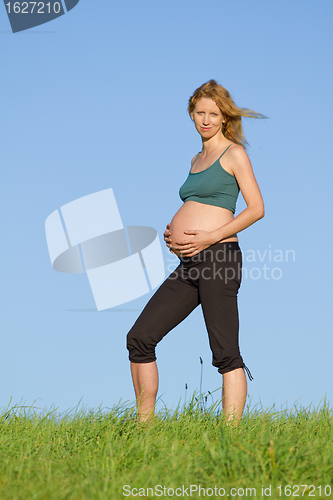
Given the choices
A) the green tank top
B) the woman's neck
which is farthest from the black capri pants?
the woman's neck

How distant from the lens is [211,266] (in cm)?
275

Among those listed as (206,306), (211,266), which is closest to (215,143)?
(211,266)

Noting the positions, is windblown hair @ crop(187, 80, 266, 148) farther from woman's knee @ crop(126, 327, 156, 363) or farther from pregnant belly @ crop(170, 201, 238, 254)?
woman's knee @ crop(126, 327, 156, 363)

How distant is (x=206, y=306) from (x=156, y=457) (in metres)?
0.90

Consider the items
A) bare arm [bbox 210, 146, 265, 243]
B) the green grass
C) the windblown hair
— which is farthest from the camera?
the windblown hair

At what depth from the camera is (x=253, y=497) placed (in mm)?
1755

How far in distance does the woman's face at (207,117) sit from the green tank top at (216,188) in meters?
0.18

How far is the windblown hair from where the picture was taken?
Answer: 2.91 meters

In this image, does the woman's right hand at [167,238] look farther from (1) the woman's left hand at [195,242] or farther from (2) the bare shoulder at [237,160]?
(2) the bare shoulder at [237,160]

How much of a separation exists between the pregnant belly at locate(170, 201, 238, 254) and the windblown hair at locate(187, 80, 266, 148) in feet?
1.74

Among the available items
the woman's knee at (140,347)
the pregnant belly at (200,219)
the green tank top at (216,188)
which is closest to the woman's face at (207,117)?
the green tank top at (216,188)

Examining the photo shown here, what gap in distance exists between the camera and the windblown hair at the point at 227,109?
2.91m

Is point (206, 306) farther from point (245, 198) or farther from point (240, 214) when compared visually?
point (245, 198)

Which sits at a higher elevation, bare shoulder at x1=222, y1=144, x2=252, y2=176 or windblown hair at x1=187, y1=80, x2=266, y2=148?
windblown hair at x1=187, y1=80, x2=266, y2=148
